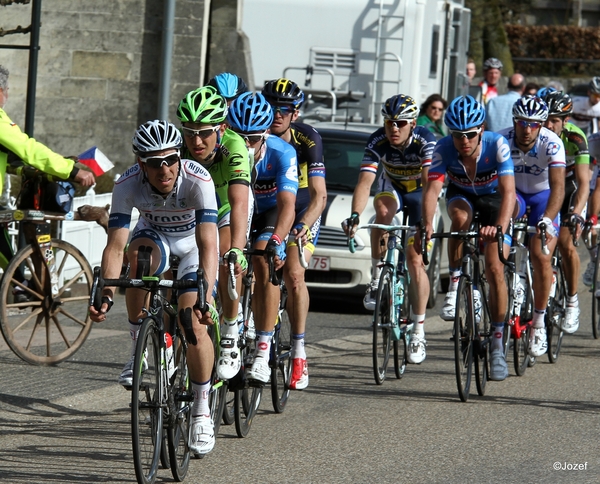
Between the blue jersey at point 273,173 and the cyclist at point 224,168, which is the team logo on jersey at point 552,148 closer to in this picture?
the blue jersey at point 273,173

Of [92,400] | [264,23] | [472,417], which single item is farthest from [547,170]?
[264,23]

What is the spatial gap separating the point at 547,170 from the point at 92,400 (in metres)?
4.41

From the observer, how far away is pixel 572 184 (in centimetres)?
1178

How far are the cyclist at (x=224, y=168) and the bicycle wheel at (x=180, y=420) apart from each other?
49cm

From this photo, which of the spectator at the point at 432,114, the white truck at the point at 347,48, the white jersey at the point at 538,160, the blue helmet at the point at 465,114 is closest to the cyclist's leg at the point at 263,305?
the blue helmet at the point at 465,114

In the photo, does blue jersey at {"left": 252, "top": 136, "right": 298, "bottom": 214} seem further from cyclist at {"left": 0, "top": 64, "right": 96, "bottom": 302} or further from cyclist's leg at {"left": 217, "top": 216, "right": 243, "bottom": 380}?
cyclist at {"left": 0, "top": 64, "right": 96, "bottom": 302}

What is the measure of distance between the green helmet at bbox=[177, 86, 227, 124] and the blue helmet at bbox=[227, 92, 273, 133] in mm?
787

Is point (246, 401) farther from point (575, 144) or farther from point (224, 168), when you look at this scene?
point (575, 144)

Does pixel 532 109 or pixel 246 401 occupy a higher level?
pixel 532 109

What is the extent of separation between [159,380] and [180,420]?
0.36 meters

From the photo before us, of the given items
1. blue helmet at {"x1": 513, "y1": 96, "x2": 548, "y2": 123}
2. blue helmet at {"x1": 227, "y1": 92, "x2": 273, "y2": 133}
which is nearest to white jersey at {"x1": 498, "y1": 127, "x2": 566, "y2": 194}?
blue helmet at {"x1": 513, "y1": 96, "x2": 548, "y2": 123}

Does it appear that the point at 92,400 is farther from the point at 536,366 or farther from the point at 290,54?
the point at 290,54

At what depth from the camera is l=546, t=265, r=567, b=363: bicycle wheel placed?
10609mm

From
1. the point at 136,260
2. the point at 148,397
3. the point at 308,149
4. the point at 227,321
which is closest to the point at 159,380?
the point at 148,397
